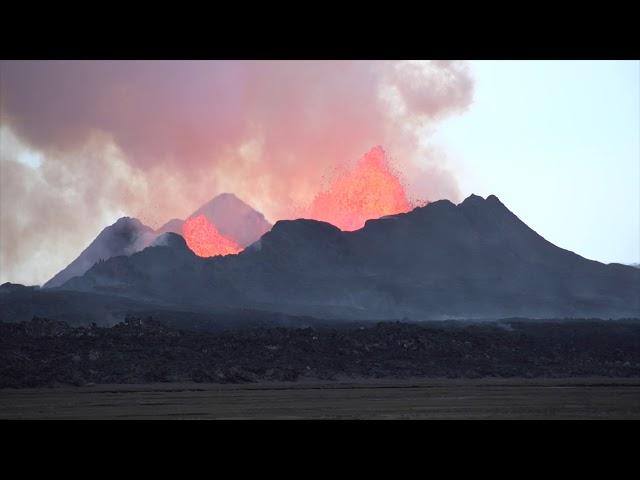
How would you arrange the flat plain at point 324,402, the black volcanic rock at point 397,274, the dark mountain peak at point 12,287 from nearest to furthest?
the flat plain at point 324,402 < the dark mountain peak at point 12,287 < the black volcanic rock at point 397,274

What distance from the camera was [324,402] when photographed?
43.1m

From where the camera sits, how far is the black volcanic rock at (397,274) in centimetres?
15975

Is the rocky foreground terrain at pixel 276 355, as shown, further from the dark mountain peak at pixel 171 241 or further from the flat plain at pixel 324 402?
the dark mountain peak at pixel 171 241

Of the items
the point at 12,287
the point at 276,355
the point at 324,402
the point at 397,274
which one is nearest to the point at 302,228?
the point at 397,274

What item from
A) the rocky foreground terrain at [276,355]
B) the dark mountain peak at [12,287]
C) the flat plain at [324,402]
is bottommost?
the flat plain at [324,402]

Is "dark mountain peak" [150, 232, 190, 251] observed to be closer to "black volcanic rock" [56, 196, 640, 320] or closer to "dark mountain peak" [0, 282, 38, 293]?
"black volcanic rock" [56, 196, 640, 320]

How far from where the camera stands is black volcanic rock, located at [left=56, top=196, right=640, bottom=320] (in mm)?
159750

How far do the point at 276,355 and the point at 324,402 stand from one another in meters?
33.3

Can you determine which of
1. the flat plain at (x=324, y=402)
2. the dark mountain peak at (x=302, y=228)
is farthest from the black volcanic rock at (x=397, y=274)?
the flat plain at (x=324, y=402)

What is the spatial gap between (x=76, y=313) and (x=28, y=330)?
142 ft

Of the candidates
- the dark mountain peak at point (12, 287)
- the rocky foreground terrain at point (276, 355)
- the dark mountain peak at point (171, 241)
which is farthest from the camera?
the dark mountain peak at point (171, 241)

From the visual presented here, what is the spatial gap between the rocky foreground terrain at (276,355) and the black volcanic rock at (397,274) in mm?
65316

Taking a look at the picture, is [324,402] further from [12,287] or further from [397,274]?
[397,274]

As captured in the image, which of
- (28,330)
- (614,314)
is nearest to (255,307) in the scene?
(614,314)
